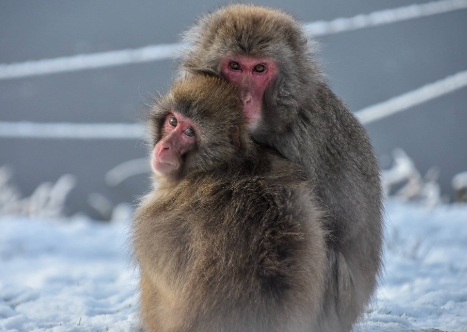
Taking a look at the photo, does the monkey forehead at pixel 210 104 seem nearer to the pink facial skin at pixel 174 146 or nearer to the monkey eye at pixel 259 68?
the pink facial skin at pixel 174 146

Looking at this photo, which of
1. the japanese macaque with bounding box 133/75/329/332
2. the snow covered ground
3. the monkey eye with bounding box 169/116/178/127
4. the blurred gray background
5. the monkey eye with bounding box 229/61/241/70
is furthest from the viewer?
the blurred gray background

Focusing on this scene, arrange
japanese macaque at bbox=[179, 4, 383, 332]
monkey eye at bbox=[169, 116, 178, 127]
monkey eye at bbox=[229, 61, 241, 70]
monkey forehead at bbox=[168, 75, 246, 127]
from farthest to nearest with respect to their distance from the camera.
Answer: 1. monkey eye at bbox=[229, 61, 241, 70]
2. japanese macaque at bbox=[179, 4, 383, 332]
3. monkey eye at bbox=[169, 116, 178, 127]
4. monkey forehead at bbox=[168, 75, 246, 127]

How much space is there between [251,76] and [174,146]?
55 centimetres

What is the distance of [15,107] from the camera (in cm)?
708

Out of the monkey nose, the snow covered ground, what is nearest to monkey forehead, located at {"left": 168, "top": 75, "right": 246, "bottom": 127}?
the monkey nose

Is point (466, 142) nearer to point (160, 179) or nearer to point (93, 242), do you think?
point (93, 242)

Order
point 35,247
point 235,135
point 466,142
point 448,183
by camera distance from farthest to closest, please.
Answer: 1. point 448,183
2. point 466,142
3. point 35,247
4. point 235,135

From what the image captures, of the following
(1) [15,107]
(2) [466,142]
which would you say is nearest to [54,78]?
(1) [15,107]

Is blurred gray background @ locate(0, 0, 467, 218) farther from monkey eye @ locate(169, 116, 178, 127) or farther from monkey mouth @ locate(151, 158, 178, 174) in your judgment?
monkey mouth @ locate(151, 158, 178, 174)

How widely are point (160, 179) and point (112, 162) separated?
4326 millimetres

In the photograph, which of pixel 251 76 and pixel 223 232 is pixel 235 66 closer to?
pixel 251 76

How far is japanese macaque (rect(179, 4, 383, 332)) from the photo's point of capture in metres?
2.91

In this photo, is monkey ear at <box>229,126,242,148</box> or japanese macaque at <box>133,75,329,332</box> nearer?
japanese macaque at <box>133,75,329,332</box>

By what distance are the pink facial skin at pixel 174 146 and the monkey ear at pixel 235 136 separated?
0.14 meters
